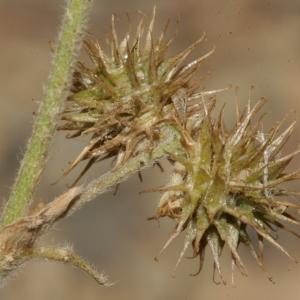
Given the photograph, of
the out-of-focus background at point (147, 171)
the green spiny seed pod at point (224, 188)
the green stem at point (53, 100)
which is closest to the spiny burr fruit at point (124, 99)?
the green spiny seed pod at point (224, 188)

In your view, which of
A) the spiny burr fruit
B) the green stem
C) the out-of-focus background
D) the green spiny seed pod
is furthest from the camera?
the out-of-focus background

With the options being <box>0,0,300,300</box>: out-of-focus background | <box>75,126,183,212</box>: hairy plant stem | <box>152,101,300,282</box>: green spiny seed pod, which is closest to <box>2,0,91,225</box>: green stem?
<box>75,126,183,212</box>: hairy plant stem

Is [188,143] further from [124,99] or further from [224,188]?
[124,99]

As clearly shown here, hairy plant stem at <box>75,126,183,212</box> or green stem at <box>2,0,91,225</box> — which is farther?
hairy plant stem at <box>75,126,183,212</box>

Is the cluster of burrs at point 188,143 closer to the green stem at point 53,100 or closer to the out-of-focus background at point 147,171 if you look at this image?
the green stem at point 53,100

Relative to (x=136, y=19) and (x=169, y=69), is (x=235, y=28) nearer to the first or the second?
(x=136, y=19)

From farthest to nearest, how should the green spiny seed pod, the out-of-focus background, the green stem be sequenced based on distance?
the out-of-focus background, the green spiny seed pod, the green stem

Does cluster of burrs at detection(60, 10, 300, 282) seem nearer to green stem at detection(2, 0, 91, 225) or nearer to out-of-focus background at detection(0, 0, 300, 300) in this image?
green stem at detection(2, 0, 91, 225)
